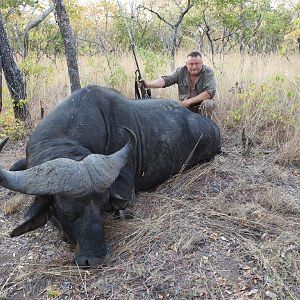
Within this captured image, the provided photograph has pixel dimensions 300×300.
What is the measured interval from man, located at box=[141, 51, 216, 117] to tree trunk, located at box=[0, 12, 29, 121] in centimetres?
199

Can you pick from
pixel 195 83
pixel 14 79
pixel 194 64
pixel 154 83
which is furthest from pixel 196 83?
pixel 14 79

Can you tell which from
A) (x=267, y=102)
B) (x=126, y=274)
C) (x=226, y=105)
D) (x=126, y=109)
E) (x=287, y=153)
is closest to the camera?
(x=126, y=274)

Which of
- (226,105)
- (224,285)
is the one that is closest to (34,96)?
(226,105)

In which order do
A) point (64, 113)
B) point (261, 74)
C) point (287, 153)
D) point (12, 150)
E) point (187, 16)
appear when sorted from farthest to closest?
point (187, 16), point (261, 74), point (12, 150), point (287, 153), point (64, 113)

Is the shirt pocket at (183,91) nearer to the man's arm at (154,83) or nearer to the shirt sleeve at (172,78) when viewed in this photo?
the shirt sleeve at (172,78)

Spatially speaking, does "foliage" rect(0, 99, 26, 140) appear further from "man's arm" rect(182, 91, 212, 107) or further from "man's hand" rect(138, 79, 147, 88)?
"man's arm" rect(182, 91, 212, 107)

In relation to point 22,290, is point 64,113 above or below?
above

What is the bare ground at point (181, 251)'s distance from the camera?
3027mm

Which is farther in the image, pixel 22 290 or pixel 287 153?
pixel 287 153

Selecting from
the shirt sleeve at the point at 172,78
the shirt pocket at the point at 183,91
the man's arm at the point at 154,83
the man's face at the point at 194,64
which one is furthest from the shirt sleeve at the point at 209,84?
the man's arm at the point at 154,83

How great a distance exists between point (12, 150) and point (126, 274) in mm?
3514

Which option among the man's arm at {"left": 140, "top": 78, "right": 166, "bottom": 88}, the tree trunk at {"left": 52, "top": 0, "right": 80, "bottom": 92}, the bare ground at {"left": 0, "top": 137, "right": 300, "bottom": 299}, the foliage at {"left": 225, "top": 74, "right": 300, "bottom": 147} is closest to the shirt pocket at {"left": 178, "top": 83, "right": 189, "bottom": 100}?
the man's arm at {"left": 140, "top": 78, "right": 166, "bottom": 88}

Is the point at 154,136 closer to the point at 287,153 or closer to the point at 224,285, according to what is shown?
the point at 287,153

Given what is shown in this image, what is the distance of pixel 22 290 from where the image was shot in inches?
124
